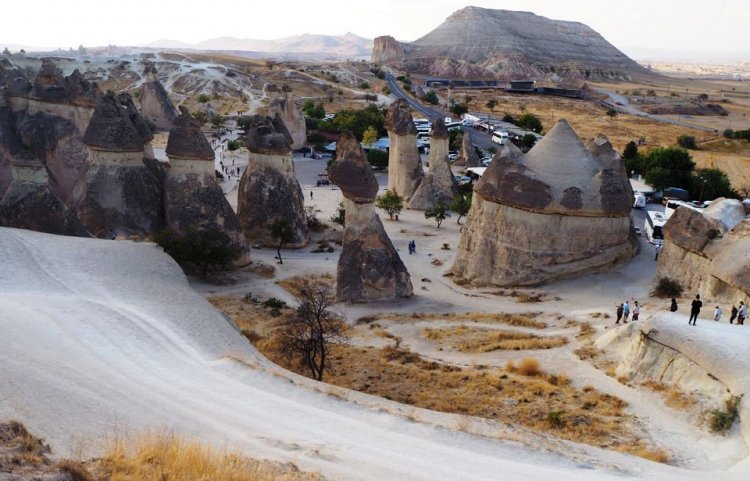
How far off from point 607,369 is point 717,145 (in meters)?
55.5

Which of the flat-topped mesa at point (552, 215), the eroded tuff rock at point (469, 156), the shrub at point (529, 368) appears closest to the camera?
the shrub at point (529, 368)

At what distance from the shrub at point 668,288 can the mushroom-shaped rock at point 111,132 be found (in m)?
18.4

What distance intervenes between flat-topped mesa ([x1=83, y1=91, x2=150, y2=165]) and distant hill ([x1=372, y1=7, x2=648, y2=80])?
333ft

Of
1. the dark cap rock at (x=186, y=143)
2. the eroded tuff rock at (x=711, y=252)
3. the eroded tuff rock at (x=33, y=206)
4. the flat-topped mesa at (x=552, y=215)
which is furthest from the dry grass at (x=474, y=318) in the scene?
the eroded tuff rock at (x=33, y=206)

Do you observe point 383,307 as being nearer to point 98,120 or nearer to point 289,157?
point 289,157

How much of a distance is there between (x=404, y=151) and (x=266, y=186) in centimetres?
1246

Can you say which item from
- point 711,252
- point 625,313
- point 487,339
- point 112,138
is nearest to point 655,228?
point 711,252

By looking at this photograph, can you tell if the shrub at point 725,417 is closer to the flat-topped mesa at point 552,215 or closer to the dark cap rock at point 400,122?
the flat-topped mesa at point 552,215

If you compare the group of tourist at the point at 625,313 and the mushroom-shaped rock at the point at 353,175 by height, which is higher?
the mushroom-shaped rock at the point at 353,175

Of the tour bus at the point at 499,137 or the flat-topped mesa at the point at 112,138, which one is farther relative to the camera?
the tour bus at the point at 499,137

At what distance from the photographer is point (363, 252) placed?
20.0 m

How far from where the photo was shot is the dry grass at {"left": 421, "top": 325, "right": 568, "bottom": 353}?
→ 15359 millimetres

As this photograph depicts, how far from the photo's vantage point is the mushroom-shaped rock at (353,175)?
19.9 meters

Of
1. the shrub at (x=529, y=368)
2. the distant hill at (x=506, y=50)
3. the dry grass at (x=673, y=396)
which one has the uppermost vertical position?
the distant hill at (x=506, y=50)
